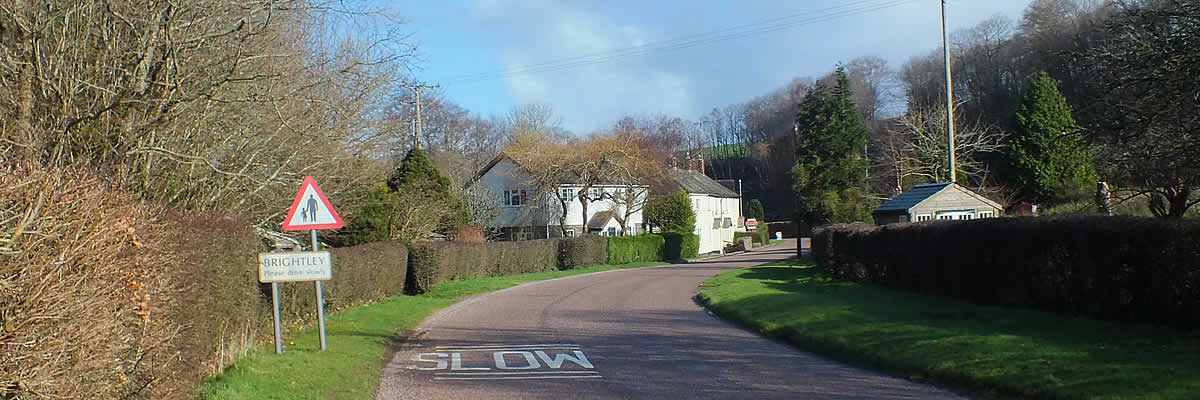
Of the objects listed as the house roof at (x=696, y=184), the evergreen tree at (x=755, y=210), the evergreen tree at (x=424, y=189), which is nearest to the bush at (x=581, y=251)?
the evergreen tree at (x=424, y=189)

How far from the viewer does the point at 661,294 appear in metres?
26.0

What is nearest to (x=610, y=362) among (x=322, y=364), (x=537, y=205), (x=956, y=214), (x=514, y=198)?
(x=322, y=364)

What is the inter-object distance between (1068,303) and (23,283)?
12804mm

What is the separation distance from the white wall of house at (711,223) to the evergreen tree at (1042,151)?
1044 inches

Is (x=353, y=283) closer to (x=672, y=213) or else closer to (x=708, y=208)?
(x=672, y=213)

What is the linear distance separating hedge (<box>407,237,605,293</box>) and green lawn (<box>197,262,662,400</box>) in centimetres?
803

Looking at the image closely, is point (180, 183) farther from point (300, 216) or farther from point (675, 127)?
point (675, 127)

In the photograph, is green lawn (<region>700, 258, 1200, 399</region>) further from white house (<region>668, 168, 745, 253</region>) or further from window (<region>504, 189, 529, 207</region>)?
white house (<region>668, 168, 745, 253</region>)

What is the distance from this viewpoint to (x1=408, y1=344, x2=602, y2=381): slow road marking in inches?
441

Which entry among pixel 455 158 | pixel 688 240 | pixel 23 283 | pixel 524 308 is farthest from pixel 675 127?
pixel 23 283

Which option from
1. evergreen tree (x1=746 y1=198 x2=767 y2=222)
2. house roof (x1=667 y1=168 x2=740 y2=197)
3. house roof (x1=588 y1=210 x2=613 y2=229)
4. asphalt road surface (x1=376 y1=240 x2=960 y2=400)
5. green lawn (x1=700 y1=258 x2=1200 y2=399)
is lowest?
asphalt road surface (x1=376 y1=240 x2=960 y2=400)

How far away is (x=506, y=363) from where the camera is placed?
1240 centimetres

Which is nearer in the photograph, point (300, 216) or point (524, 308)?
point (300, 216)

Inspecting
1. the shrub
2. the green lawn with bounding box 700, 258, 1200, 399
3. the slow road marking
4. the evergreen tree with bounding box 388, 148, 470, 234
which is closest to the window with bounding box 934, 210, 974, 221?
the green lawn with bounding box 700, 258, 1200, 399
